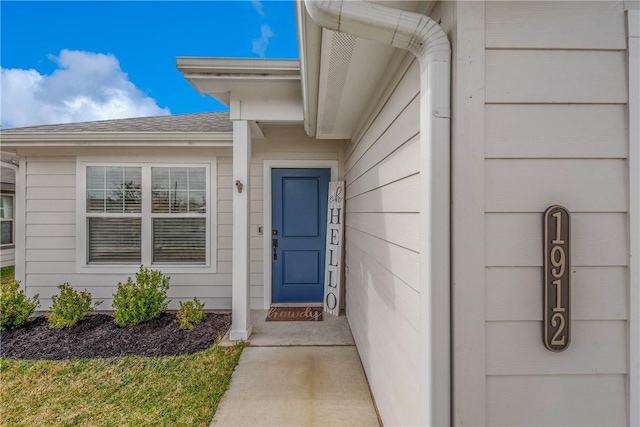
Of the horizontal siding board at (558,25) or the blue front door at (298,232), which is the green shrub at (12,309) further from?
the horizontal siding board at (558,25)

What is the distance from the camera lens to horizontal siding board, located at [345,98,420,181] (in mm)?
1321

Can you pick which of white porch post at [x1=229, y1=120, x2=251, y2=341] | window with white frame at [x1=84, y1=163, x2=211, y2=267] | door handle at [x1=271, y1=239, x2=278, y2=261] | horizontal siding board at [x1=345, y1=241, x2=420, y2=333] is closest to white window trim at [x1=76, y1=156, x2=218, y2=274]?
window with white frame at [x1=84, y1=163, x2=211, y2=267]

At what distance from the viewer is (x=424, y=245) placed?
1.09m

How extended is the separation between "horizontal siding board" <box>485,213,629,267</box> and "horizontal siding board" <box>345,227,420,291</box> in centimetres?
32

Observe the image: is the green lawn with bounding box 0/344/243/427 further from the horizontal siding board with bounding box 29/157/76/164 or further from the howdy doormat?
the horizontal siding board with bounding box 29/157/76/164

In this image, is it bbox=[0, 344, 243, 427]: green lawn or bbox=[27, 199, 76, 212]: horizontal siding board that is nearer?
bbox=[0, 344, 243, 427]: green lawn

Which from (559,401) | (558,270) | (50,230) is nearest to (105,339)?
(50,230)

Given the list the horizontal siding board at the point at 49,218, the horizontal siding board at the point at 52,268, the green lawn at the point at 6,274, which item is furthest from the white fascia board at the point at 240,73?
the green lawn at the point at 6,274

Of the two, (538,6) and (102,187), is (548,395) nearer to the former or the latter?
(538,6)

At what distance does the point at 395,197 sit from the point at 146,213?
3.58m

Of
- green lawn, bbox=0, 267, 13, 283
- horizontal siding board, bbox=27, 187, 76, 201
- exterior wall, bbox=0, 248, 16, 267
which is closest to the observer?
horizontal siding board, bbox=27, 187, 76, 201

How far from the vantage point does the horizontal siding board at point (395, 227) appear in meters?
1.32

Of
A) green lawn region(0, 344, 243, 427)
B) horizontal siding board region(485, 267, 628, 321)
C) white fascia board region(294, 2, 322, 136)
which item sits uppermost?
white fascia board region(294, 2, 322, 136)

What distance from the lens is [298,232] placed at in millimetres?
4129
